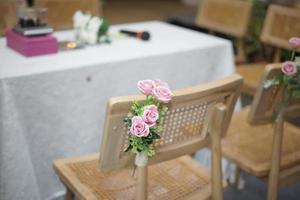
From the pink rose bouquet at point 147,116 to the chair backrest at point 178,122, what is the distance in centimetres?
2

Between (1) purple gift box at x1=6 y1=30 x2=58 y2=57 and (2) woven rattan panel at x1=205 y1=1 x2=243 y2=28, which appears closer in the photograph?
(1) purple gift box at x1=6 y1=30 x2=58 y2=57

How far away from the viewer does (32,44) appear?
4.66 feet

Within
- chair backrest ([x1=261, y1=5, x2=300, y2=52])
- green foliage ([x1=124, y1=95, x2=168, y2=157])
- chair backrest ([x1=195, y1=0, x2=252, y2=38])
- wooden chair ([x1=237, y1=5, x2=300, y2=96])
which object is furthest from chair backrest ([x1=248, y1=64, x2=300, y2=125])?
chair backrest ([x1=195, y1=0, x2=252, y2=38])

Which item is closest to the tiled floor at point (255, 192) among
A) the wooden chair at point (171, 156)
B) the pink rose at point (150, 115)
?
the wooden chair at point (171, 156)

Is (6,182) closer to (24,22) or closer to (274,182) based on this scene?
(24,22)

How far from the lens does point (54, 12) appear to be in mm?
2137

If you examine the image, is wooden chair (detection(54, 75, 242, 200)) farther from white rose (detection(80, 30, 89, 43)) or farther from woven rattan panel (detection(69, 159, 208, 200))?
white rose (detection(80, 30, 89, 43))

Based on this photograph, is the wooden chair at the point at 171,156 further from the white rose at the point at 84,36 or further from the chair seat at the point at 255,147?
the white rose at the point at 84,36

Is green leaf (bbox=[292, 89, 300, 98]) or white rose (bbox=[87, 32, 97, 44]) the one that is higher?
white rose (bbox=[87, 32, 97, 44])

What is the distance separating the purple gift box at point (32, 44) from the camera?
142cm

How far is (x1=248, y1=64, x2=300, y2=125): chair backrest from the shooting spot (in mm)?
1183

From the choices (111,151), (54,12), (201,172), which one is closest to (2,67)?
(111,151)

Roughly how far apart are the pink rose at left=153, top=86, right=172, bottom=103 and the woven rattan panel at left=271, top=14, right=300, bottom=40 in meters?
1.62

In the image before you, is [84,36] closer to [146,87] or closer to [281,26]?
[146,87]
